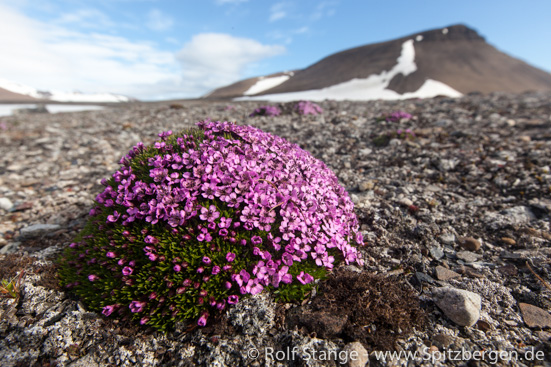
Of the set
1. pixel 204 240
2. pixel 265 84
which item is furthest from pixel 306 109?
pixel 265 84

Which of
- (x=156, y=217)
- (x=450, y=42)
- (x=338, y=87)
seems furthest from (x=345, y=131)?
(x=450, y=42)

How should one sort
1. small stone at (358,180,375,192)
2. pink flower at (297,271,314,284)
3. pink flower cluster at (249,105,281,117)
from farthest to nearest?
pink flower cluster at (249,105,281,117) < small stone at (358,180,375,192) < pink flower at (297,271,314,284)

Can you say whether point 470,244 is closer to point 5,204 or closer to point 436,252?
point 436,252

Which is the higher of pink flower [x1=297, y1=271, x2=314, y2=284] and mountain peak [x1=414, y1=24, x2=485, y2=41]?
mountain peak [x1=414, y1=24, x2=485, y2=41]

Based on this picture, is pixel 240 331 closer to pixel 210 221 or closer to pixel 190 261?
pixel 190 261

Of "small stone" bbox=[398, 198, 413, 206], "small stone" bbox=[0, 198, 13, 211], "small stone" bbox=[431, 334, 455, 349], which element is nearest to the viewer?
"small stone" bbox=[431, 334, 455, 349]

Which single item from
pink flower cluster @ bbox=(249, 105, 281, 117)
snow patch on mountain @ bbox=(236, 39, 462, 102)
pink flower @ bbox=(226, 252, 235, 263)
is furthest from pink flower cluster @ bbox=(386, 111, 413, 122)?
snow patch on mountain @ bbox=(236, 39, 462, 102)

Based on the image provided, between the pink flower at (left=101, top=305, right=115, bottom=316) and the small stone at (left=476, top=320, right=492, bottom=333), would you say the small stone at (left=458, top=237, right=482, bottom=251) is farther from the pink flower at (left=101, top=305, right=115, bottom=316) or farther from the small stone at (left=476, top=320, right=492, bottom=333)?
the pink flower at (left=101, top=305, right=115, bottom=316)
